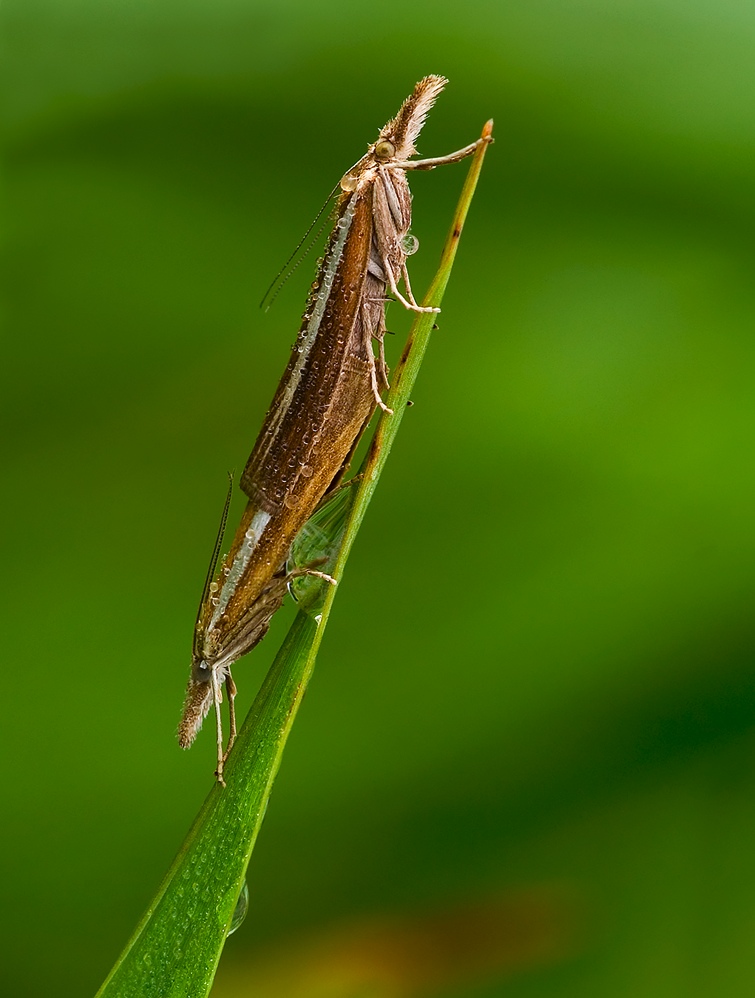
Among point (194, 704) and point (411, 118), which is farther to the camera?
point (194, 704)

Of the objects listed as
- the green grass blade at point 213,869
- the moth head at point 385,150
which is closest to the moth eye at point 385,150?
the moth head at point 385,150

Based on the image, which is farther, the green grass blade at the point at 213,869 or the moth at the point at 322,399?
the moth at the point at 322,399

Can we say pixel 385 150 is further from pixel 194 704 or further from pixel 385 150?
pixel 194 704

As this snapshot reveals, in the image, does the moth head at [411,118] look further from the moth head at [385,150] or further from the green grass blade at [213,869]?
the green grass blade at [213,869]

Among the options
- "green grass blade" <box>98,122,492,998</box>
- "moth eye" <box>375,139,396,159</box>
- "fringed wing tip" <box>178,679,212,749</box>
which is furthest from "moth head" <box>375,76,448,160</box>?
"fringed wing tip" <box>178,679,212,749</box>

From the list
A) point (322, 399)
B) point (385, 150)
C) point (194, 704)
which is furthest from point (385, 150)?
point (194, 704)

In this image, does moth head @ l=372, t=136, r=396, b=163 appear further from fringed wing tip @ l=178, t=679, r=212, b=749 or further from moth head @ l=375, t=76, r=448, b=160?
fringed wing tip @ l=178, t=679, r=212, b=749
